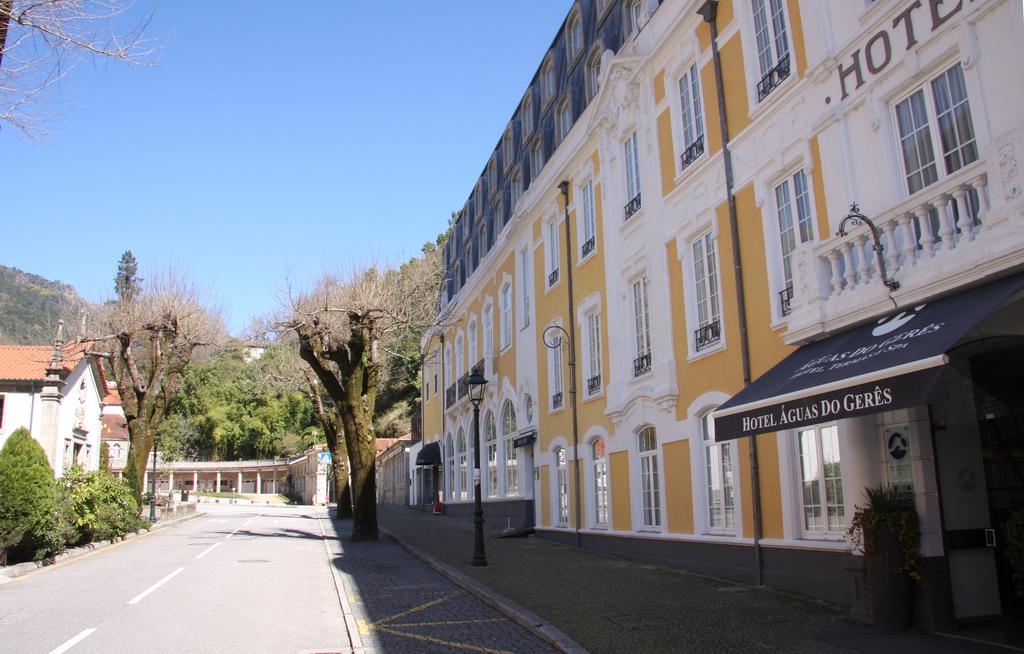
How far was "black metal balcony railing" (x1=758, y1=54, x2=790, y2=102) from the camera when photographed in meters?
11.1

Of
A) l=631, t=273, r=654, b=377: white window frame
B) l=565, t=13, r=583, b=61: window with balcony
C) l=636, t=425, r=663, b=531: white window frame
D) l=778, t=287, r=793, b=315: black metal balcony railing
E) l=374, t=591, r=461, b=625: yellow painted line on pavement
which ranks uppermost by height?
l=565, t=13, r=583, b=61: window with balcony

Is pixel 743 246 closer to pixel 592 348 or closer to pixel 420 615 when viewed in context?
pixel 592 348

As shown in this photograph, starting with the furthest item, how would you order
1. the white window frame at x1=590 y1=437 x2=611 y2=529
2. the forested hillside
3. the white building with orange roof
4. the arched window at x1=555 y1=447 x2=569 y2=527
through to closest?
1. the forested hillside
2. the white building with orange roof
3. the arched window at x1=555 y1=447 x2=569 y2=527
4. the white window frame at x1=590 y1=437 x2=611 y2=529

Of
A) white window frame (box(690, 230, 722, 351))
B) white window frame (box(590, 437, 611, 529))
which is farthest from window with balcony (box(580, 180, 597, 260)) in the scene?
white window frame (box(690, 230, 722, 351))

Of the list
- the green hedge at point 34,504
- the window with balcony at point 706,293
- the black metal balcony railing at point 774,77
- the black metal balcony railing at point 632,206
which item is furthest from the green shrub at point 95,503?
the black metal balcony railing at point 774,77

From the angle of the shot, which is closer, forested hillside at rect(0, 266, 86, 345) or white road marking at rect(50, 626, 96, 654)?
white road marking at rect(50, 626, 96, 654)

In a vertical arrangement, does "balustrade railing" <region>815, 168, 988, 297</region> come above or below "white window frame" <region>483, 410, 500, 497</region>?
above

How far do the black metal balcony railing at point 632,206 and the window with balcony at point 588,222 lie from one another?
1.93 meters

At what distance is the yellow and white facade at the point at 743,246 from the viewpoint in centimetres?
762

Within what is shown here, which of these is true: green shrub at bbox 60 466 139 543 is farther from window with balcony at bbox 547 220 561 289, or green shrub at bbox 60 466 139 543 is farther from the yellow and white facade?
window with balcony at bbox 547 220 561 289

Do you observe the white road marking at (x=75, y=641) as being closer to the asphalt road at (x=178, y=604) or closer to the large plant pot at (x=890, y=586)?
the asphalt road at (x=178, y=604)

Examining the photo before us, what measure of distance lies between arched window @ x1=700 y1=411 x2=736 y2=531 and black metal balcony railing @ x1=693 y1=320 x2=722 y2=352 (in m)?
1.20

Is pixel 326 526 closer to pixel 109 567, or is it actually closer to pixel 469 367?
pixel 469 367

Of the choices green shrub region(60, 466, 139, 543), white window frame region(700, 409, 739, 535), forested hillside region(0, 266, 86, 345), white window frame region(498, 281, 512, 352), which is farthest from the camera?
forested hillside region(0, 266, 86, 345)
